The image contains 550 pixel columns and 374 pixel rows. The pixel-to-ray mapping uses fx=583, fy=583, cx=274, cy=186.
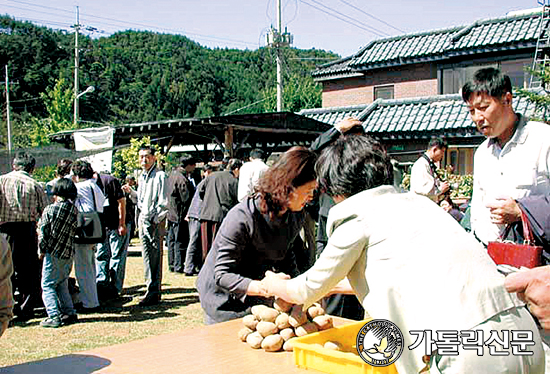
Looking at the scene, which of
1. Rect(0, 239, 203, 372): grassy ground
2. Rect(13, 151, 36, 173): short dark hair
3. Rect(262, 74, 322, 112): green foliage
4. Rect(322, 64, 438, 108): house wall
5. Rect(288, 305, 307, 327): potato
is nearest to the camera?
Rect(288, 305, 307, 327): potato

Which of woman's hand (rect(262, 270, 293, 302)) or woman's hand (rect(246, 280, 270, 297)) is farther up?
woman's hand (rect(262, 270, 293, 302))

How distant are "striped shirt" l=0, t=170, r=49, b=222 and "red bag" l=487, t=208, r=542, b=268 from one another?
19.0 ft

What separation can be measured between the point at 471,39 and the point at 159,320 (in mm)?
13653

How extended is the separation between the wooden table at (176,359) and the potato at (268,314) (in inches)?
6.2

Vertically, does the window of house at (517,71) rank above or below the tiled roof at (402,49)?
below

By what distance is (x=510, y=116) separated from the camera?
321cm

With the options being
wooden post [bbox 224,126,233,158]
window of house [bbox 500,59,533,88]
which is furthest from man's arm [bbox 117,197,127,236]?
window of house [bbox 500,59,533,88]

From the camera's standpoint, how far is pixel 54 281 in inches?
261

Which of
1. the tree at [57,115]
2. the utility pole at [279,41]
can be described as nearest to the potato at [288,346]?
the utility pole at [279,41]

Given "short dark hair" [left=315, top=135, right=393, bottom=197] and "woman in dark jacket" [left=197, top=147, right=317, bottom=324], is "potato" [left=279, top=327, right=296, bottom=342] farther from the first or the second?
"short dark hair" [left=315, top=135, right=393, bottom=197]

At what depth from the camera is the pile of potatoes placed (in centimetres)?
276

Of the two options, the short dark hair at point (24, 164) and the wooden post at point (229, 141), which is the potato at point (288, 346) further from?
the wooden post at point (229, 141)

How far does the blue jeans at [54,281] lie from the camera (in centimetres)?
660

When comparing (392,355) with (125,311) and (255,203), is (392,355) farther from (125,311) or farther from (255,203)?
(125,311)
